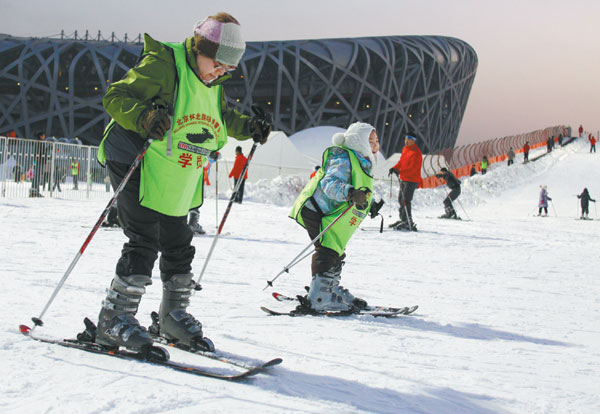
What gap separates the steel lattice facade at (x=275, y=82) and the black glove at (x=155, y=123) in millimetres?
45510

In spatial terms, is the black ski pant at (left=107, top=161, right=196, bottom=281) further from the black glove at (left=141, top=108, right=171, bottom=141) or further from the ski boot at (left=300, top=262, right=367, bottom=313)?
the ski boot at (left=300, top=262, right=367, bottom=313)

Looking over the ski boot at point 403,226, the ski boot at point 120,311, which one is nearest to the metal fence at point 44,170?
the ski boot at point 403,226

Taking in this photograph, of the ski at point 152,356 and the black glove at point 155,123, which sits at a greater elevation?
the black glove at point 155,123

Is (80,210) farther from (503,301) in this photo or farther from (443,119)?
(443,119)

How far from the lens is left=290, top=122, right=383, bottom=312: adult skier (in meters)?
3.87

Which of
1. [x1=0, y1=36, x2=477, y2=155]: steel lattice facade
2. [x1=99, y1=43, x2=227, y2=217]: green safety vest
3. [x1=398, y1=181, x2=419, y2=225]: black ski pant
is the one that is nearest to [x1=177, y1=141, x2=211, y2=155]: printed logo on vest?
[x1=99, y1=43, x2=227, y2=217]: green safety vest

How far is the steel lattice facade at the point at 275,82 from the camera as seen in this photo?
153 feet

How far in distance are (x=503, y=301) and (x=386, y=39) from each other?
52611 millimetres

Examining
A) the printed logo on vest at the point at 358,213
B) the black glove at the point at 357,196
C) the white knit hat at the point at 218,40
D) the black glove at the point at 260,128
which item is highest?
the white knit hat at the point at 218,40

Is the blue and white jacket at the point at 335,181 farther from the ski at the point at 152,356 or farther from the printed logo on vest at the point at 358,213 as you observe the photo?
the ski at the point at 152,356

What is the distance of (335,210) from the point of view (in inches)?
157

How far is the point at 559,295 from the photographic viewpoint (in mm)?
5102

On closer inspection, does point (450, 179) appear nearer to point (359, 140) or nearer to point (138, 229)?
point (359, 140)

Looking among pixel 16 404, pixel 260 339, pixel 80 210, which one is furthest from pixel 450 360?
pixel 80 210
